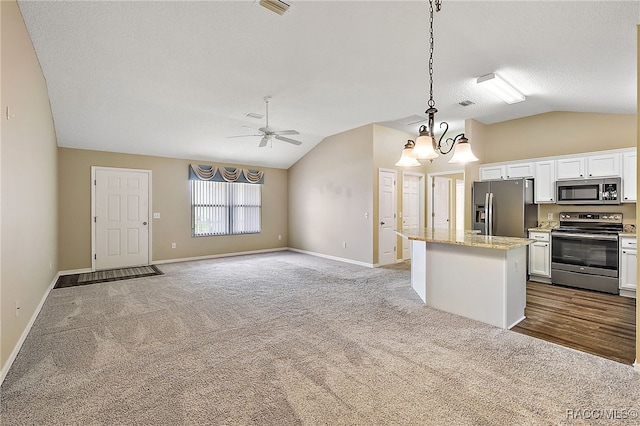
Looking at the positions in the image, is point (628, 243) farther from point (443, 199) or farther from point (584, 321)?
point (443, 199)

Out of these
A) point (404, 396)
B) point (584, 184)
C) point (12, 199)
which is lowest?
point (404, 396)

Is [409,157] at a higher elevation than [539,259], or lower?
higher

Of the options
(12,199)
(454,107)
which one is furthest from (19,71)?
(454,107)

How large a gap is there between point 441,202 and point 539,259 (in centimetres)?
309

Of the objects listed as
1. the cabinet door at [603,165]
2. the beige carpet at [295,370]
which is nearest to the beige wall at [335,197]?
the beige carpet at [295,370]

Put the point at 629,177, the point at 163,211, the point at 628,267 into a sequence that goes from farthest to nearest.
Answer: the point at 163,211, the point at 629,177, the point at 628,267

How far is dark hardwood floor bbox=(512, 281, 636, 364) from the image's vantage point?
8.91 ft

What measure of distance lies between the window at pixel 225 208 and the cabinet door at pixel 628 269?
7.34 m

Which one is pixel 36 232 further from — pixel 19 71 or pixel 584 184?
pixel 584 184

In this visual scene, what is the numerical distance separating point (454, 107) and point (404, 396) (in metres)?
4.62

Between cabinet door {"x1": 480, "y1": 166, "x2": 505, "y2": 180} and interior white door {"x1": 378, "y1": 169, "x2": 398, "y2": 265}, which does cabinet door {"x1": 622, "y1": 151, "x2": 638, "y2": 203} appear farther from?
interior white door {"x1": 378, "y1": 169, "x2": 398, "y2": 265}

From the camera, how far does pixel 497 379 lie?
2.19 meters

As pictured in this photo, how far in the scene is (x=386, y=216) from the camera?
6.54 m

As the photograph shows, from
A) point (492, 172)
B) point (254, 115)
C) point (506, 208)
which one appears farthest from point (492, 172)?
point (254, 115)
